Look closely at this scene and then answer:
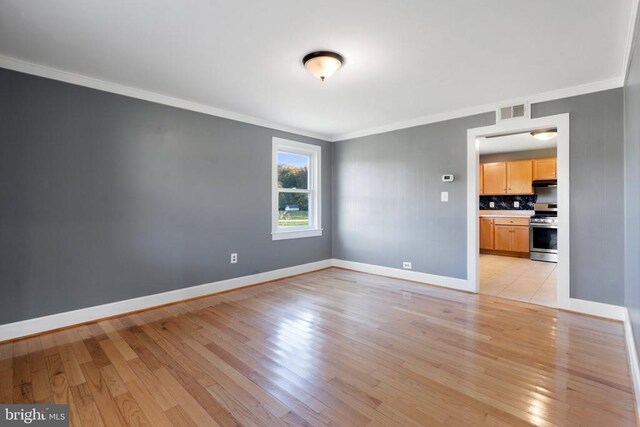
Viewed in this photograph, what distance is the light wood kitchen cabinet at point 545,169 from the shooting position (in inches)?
247

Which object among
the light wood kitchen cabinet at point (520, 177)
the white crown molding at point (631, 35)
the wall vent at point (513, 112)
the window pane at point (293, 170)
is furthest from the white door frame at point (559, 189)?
the light wood kitchen cabinet at point (520, 177)

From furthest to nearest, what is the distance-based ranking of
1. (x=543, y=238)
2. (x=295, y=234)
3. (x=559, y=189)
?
(x=543, y=238), (x=295, y=234), (x=559, y=189)

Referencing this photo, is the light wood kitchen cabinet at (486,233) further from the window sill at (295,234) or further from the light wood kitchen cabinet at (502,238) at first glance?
the window sill at (295,234)

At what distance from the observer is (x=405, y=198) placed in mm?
4625

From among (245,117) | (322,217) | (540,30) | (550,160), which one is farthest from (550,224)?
(245,117)

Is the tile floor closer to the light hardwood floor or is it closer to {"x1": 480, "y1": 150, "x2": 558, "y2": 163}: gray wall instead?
the light hardwood floor

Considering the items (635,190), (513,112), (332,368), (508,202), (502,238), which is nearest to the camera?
(635,190)

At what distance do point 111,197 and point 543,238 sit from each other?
291 inches

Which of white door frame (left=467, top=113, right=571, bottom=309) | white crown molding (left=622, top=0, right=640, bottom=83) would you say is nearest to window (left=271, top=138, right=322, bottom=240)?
white door frame (left=467, top=113, right=571, bottom=309)

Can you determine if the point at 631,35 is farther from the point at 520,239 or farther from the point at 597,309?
the point at 520,239

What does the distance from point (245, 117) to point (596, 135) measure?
4115 millimetres

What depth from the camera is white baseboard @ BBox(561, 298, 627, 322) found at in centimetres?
298

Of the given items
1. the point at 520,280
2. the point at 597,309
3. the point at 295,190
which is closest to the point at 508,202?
the point at 520,280

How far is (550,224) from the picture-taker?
6.00 meters
